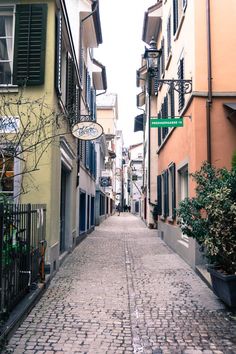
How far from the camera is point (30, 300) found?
6055mm

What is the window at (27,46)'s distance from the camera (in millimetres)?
8367

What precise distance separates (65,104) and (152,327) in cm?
692

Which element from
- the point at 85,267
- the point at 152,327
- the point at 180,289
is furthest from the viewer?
the point at 85,267

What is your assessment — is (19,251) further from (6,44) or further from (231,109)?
(231,109)

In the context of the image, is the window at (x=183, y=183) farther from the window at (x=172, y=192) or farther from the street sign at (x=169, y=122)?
the street sign at (x=169, y=122)

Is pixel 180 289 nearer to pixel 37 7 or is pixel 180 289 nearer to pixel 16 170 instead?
pixel 16 170

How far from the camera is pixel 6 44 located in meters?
8.83

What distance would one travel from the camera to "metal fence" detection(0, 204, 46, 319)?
497 centimetres

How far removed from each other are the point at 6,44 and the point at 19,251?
501 centimetres

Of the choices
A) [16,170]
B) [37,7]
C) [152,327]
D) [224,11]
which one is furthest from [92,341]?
[224,11]

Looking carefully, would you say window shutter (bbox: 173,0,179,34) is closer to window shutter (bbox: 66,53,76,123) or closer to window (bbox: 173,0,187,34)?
window (bbox: 173,0,187,34)

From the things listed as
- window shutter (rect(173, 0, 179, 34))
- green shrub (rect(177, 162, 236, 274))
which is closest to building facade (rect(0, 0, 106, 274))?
green shrub (rect(177, 162, 236, 274))

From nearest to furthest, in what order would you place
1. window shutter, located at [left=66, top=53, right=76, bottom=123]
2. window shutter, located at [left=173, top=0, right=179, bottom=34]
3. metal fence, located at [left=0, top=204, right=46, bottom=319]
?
metal fence, located at [left=0, top=204, right=46, bottom=319] → window shutter, located at [left=66, top=53, right=76, bottom=123] → window shutter, located at [left=173, top=0, right=179, bottom=34]

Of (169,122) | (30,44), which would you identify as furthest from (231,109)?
(30,44)
